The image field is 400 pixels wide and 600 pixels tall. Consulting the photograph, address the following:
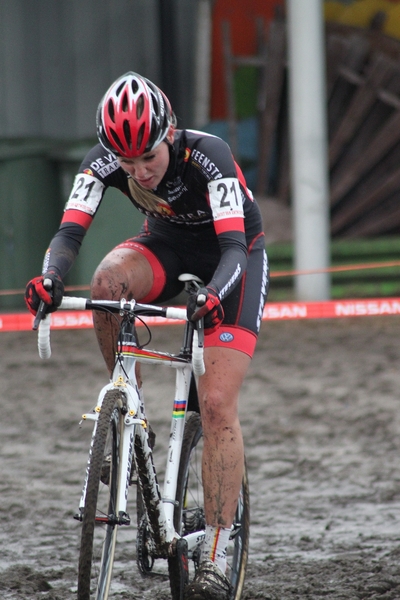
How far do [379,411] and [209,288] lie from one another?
3700 mm

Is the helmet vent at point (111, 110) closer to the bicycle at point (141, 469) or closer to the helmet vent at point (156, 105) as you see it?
the helmet vent at point (156, 105)

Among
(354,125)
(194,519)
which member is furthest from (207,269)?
(354,125)

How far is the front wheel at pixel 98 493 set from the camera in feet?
9.43

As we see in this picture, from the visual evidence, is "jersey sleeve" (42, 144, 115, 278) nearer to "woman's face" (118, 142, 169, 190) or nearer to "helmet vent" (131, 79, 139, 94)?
"woman's face" (118, 142, 169, 190)

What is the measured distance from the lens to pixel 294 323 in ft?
32.0

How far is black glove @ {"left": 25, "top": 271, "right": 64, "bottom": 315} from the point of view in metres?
3.12

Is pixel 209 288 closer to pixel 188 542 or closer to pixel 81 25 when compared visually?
pixel 188 542

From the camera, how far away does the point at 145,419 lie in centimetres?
326

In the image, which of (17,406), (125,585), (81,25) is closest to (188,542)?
(125,585)

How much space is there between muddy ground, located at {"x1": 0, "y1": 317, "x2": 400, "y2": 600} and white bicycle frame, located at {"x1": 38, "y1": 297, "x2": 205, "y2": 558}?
0.80ft

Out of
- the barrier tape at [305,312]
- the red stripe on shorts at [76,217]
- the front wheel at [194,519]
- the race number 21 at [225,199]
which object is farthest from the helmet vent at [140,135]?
the barrier tape at [305,312]

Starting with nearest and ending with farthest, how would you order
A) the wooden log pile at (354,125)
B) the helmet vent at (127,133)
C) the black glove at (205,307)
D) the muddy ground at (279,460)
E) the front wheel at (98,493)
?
the front wheel at (98,493) → the black glove at (205,307) → the helmet vent at (127,133) → the muddy ground at (279,460) → the wooden log pile at (354,125)

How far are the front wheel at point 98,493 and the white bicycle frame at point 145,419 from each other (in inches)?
1.1

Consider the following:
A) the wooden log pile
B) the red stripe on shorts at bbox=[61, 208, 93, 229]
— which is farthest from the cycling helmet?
the wooden log pile
